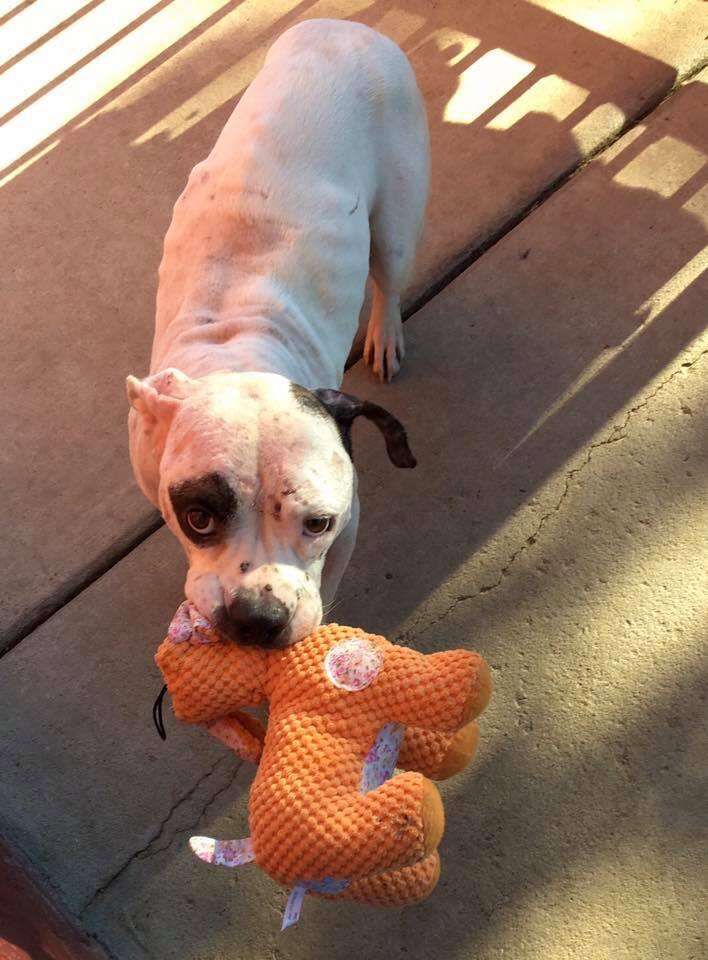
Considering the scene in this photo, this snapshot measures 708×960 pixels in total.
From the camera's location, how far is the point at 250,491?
242cm

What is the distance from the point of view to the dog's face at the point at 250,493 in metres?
2.38

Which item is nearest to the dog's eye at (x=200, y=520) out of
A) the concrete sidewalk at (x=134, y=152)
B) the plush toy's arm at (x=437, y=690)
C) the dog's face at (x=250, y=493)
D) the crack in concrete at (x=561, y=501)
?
the dog's face at (x=250, y=493)

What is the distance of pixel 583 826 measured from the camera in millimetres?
3031

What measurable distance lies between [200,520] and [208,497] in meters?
0.10

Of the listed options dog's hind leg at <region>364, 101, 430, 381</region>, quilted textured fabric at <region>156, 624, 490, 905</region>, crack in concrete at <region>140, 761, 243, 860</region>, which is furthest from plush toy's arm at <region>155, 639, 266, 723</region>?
dog's hind leg at <region>364, 101, 430, 381</region>

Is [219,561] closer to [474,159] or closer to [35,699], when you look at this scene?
[35,699]

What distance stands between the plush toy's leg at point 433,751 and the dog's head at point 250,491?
368mm

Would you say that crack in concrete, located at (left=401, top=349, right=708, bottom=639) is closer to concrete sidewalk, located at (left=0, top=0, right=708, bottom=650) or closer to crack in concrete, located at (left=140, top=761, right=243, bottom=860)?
crack in concrete, located at (left=140, top=761, right=243, bottom=860)

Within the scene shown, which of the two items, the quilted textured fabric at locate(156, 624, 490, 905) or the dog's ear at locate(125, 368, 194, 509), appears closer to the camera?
the quilted textured fabric at locate(156, 624, 490, 905)

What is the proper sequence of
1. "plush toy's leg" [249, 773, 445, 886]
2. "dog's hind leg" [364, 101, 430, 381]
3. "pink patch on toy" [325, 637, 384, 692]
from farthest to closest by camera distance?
"dog's hind leg" [364, 101, 430, 381] < "pink patch on toy" [325, 637, 384, 692] < "plush toy's leg" [249, 773, 445, 886]

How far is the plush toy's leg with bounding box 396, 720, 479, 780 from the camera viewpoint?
222cm

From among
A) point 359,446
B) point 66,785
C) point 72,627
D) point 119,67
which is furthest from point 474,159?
point 66,785

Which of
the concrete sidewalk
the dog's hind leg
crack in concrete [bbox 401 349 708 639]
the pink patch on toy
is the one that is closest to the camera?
the pink patch on toy

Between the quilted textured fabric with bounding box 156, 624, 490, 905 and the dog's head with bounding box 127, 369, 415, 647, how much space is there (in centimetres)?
11
